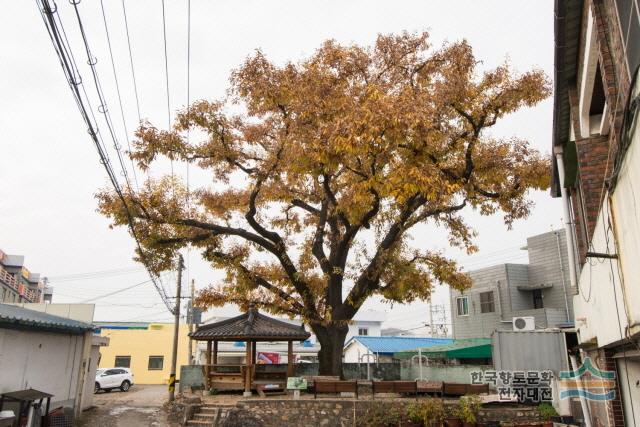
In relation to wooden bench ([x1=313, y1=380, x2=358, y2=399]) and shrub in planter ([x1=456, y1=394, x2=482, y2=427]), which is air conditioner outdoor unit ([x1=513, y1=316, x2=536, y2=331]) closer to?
shrub in planter ([x1=456, y1=394, x2=482, y2=427])

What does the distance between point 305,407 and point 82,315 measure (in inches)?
571

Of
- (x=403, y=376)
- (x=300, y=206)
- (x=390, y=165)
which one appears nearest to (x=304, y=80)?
(x=390, y=165)

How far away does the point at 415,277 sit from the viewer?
667 inches

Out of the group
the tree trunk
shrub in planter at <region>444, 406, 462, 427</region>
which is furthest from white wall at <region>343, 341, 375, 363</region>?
shrub in planter at <region>444, 406, 462, 427</region>

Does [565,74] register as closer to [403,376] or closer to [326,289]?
[326,289]

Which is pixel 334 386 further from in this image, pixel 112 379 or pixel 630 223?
pixel 112 379

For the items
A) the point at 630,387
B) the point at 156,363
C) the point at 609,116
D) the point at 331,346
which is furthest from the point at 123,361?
the point at 609,116

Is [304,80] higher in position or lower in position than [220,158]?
higher

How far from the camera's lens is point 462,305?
27.9m

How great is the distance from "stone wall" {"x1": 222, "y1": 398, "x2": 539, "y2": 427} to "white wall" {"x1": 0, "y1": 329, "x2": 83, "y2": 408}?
543cm

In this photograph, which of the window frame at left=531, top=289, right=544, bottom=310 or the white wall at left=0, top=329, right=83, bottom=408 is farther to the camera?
the window frame at left=531, top=289, right=544, bottom=310

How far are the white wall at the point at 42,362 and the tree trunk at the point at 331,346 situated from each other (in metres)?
8.26

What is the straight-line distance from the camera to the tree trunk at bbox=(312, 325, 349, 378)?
17.0 metres

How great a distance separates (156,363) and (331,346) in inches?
1013
